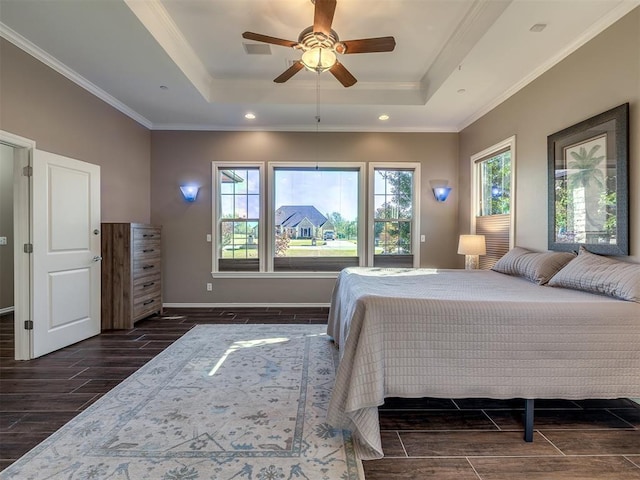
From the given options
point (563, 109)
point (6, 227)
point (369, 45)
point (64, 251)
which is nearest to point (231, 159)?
point (64, 251)

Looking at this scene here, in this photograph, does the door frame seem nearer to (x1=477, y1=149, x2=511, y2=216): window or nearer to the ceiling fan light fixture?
the ceiling fan light fixture

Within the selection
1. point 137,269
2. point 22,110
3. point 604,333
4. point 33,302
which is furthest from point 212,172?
point 604,333

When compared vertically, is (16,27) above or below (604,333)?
above

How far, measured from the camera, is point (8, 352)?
3131 millimetres

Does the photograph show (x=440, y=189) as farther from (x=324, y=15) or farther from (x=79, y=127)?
(x=79, y=127)

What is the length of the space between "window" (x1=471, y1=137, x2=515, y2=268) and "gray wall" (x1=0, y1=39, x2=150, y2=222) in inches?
198

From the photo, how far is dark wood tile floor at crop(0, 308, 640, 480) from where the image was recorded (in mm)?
1623

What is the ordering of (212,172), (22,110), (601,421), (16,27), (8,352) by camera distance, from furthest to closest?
(212,172) < (8,352) < (22,110) < (16,27) < (601,421)

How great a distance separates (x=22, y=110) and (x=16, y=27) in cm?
67

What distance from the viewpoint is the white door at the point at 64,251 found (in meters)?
3.01

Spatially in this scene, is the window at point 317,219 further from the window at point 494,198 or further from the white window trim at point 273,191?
the window at point 494,198

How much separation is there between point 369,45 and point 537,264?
93.4 inches

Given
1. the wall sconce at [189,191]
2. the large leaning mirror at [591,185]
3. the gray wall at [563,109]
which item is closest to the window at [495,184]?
the gray wall at [563,109]

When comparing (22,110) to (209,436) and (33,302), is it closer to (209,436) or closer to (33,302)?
(33,302)
